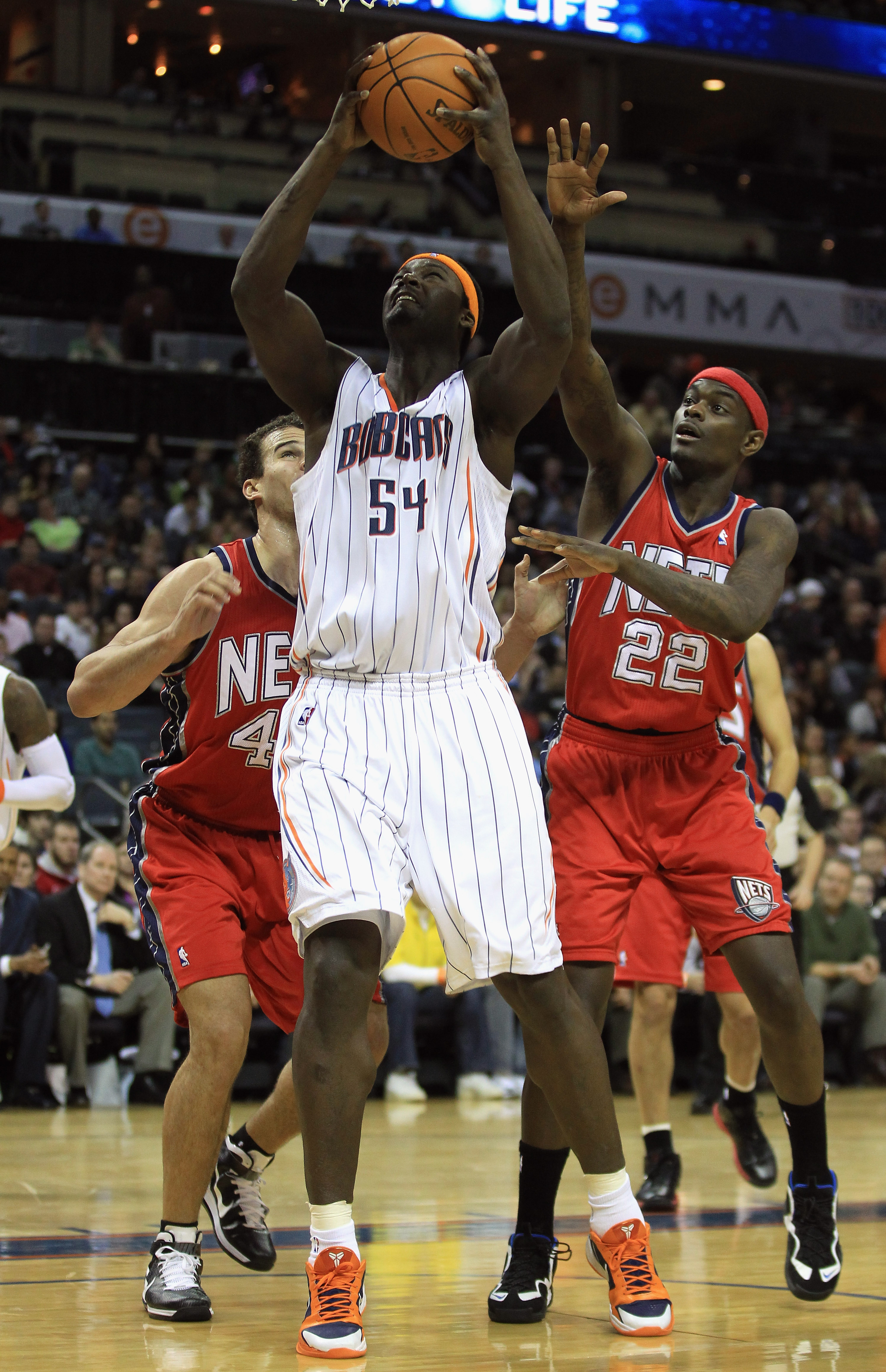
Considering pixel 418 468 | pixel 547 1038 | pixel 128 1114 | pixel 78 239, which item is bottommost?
pixel 128 1114

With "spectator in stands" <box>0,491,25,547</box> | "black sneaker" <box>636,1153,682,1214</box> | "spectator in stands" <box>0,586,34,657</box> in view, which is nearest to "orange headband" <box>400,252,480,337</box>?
"black sneaker" <box>636,1153,682,1214</box>

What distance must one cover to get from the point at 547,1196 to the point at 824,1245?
0.70 metres

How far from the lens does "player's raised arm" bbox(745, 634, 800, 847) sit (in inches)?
258

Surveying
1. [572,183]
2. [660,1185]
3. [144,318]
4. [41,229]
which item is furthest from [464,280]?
[41,229]

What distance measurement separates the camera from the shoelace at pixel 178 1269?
150 inches

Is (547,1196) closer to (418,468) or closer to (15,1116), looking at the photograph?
(418,468)

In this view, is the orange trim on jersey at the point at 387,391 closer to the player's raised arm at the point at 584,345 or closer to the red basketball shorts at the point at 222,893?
the player's raised arm at the point at 584,345

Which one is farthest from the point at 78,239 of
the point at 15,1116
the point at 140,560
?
the point at 15,1116

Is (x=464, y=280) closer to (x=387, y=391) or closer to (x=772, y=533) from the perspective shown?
(x=387, y=391)

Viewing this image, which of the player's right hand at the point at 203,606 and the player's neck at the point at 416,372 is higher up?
the player's neck at the point at 416,372

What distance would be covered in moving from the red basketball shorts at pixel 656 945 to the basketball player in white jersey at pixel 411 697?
6.82ft

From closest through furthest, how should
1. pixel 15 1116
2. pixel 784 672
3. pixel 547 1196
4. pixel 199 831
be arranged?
pixel 547 1196 → pixel 199 831 → pixel 15 1116 → pixel 784 672

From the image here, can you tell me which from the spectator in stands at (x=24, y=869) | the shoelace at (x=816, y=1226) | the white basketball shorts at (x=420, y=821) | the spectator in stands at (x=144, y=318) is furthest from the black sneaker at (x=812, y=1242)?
the spectator in stands at (x=144, y=318)

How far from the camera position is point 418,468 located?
3691 millimetres
